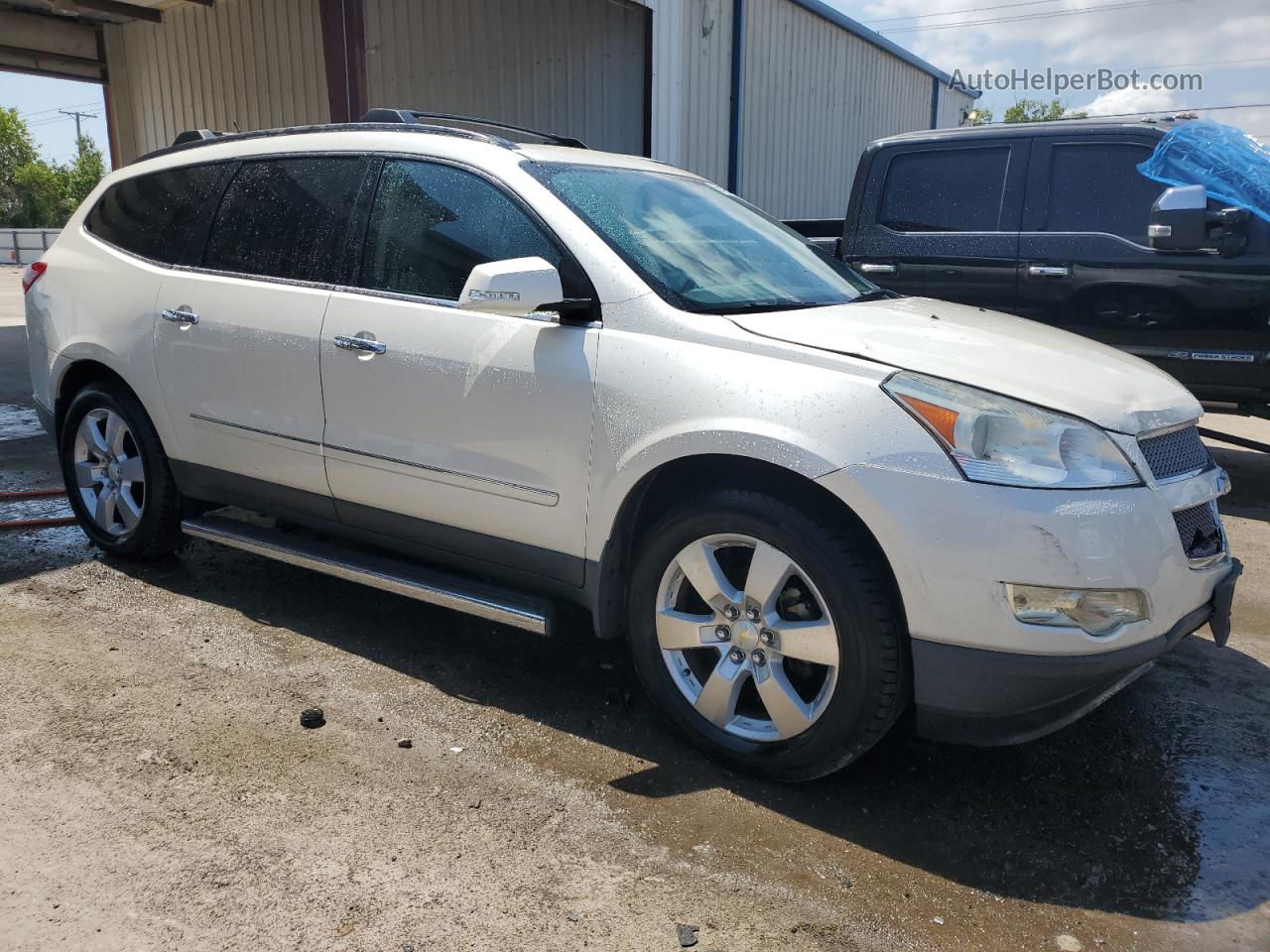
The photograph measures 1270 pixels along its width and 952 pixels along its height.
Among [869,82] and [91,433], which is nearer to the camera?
[91,433]

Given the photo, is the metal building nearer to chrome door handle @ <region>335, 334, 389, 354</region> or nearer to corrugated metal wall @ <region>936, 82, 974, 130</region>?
corrugated metal wall @ <region>936, 82, 974, 130</region>

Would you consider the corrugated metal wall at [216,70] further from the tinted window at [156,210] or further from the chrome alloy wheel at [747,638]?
the chrome alloy wheel at [747,638]

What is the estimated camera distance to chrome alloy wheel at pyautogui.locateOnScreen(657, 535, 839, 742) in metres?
2.73

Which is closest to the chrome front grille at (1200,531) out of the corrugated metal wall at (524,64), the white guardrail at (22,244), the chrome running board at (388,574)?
the chrome running board at (388,574)

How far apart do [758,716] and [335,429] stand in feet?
5.74

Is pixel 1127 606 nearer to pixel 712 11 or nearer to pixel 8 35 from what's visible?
pixel 712 11

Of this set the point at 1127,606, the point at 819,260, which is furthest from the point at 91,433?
the point at 1127,606

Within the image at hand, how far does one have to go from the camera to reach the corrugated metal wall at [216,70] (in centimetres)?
1184

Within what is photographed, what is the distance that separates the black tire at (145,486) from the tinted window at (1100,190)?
16.2 ft

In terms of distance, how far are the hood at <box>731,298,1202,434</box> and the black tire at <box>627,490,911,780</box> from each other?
476mm

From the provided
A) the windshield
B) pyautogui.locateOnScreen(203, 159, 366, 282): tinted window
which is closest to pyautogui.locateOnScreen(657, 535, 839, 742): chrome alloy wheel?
the windshield

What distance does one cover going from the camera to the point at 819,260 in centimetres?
390

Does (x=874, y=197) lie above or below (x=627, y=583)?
above

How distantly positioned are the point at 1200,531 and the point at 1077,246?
11.9 ft
